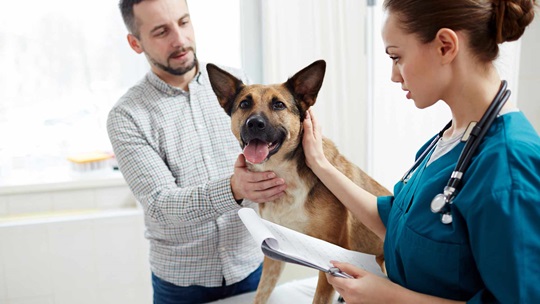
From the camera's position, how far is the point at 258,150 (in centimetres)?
130

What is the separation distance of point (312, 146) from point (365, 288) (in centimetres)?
50

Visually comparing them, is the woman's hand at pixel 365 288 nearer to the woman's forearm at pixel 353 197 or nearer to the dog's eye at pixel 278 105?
the woman's forearm at pixel 353 197

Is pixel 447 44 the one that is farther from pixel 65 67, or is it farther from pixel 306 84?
pixel 65 67

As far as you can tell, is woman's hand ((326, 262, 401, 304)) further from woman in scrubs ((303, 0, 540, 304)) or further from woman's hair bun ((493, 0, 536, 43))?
woman's hair bun ((493, 0, 536, 43))

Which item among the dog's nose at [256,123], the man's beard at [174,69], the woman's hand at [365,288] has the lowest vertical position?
the woman's hand at [365,288]

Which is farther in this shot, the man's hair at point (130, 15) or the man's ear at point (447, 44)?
the man's hair at point (130, 15)

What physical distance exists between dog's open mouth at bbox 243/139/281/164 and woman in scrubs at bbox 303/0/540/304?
41cm

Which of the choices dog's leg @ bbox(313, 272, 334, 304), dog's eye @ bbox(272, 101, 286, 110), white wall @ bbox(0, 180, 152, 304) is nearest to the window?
white wall @ bbox(0, 180, 152, 304)

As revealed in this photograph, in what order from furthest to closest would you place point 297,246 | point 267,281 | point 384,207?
point 267,281, point 384,207, point 297,246

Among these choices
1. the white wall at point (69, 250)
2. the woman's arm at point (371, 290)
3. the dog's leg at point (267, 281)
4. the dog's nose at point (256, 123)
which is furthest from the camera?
the white wall at point (69, 250)

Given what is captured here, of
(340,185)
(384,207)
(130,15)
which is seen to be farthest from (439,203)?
(130,15)

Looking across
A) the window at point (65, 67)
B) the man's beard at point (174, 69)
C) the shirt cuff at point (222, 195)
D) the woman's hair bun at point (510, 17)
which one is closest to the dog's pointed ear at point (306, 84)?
the shirt cuff at point (222, 195)

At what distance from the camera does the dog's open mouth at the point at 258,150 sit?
50.7 inches

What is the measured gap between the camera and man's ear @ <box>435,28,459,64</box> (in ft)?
2.74
